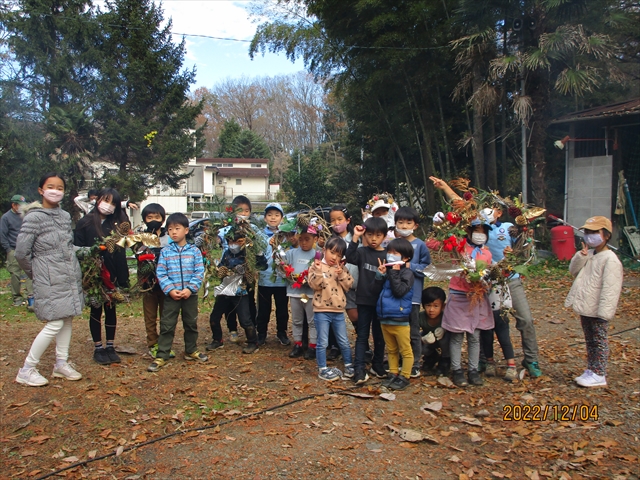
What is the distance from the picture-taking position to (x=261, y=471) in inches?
135

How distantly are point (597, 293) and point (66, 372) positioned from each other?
492 cm

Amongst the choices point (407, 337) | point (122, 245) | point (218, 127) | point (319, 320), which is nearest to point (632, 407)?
point (407, 337)

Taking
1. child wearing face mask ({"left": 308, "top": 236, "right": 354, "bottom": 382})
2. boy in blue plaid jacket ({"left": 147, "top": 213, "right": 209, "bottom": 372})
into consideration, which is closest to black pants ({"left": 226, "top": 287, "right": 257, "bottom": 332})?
boy in blue plaid jacket ({"left": 147, "top": 213, "right": 209, "bottom": 372})

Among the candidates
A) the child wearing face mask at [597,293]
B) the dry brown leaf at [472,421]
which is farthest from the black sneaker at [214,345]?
the child wearing face mask at [597,293]

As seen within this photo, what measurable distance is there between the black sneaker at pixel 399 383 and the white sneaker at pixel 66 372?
2914 millimetres

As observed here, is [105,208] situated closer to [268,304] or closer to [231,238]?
[231,238]

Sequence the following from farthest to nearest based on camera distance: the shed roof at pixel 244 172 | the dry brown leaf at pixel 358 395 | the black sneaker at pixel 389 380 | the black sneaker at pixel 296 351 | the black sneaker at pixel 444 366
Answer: the shed roof at pixel 244 172
the black sneaker at pixel 296 351
the black sneaker at pixel 444 366
the black sneaker at pixel 389 380
the dry brown leaf at pixel 358 395

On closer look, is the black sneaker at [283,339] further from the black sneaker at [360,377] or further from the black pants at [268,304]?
the black sneaker at [360,377]

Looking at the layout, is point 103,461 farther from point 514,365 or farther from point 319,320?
point 514,365

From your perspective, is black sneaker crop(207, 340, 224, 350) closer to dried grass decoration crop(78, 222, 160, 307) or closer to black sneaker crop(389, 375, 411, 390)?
dried grass decoration crop(78, 222, 160, 307)

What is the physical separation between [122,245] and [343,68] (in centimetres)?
1296

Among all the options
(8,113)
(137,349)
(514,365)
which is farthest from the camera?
(8,113)

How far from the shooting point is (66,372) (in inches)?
193

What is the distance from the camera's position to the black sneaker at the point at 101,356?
537 cm
